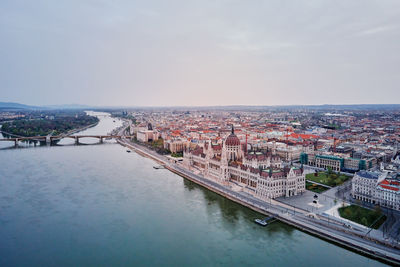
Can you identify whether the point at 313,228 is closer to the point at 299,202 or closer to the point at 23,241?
the point at 299,202

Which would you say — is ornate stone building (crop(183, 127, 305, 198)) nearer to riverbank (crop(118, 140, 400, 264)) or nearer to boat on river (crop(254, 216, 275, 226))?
riverbank (crop(118, 140, 400, 264))

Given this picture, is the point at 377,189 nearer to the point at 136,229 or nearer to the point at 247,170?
the point at 247,170

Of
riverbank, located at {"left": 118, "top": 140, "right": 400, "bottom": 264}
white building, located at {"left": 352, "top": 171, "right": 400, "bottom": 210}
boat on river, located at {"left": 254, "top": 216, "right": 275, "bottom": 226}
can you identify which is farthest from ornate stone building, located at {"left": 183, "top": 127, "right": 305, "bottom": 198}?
white building, located at {"left": 352, "top": 171, "right": 400, "bottom": 210}

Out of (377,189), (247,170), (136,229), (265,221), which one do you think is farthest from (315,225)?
(136,229)

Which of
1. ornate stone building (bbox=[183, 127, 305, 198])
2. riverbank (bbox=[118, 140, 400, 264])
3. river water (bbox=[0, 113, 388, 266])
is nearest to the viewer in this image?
riverbank (bbox=[118, 140, 400, 264])

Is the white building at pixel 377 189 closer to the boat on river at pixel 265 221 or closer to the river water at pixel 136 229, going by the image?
the river water at pixel 136 229

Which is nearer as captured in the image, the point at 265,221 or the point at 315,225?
the point at 315,225

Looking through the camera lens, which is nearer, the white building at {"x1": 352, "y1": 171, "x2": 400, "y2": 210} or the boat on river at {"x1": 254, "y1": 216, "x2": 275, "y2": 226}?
the boat on river at {"x1": 254, "y1": 216, "x2": 275, "y2": 226}
